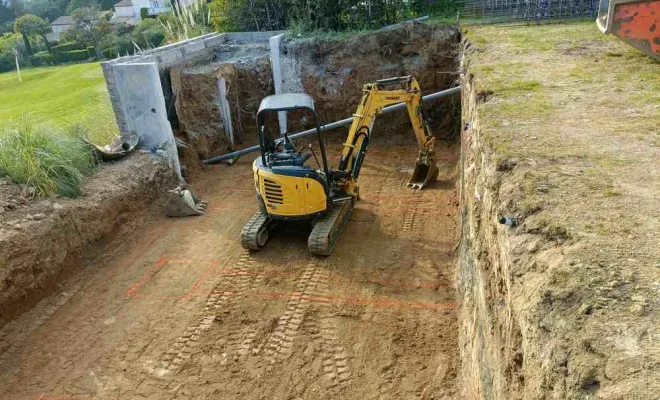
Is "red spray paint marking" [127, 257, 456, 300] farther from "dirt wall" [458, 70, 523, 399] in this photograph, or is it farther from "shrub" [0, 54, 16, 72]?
"shrub" [0, 54, 16, 72]

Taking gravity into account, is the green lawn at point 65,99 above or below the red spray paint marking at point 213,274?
above

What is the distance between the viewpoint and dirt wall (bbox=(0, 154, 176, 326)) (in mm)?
6871

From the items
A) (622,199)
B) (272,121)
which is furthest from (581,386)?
(272,121)

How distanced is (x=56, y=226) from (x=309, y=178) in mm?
A: 4015

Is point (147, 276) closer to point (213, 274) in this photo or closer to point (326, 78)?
point (213, 274)

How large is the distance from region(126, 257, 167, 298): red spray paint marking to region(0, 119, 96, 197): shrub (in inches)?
77.8

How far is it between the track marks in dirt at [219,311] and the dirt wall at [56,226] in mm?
2543

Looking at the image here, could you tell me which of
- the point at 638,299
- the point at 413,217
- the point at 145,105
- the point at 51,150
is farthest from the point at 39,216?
the point at 638,299

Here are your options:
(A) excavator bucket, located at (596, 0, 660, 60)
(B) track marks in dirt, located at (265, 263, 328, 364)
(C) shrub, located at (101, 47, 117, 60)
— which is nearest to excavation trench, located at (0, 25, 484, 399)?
(B) track marks in dirt, located at (265, 263, 328, 364)

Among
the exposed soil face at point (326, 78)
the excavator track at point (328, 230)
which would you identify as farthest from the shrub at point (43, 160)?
Result: the excavator track at point (328, 230)

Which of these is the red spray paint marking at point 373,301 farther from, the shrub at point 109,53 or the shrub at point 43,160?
the shrub at point 109,53

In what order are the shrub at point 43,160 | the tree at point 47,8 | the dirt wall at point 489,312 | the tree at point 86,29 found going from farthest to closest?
the tree at point 47,8, the tree at point 86,29, the shrub at point 43,160, the dirt wall at point 489,312

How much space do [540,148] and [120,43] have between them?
1553 inches

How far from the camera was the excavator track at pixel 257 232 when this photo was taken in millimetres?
7914
